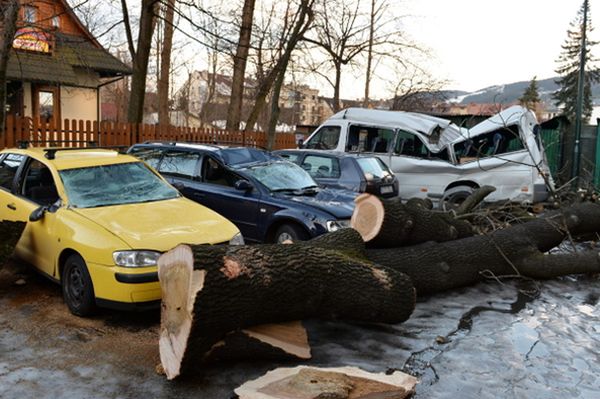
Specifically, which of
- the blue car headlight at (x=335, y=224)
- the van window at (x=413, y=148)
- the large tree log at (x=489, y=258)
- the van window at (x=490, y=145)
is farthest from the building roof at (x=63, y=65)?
the large tree log at (x=489, y=258)

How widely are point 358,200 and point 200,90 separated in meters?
59.3

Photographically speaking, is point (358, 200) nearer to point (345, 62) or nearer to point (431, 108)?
point (345, 62)

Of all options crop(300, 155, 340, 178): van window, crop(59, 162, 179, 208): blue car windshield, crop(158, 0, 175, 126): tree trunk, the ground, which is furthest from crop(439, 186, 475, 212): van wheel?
crop(158, 0, 175, 126): tree trunk

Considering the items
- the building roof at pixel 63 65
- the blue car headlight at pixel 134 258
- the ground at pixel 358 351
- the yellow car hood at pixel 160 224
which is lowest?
the ground at pixel 358 351

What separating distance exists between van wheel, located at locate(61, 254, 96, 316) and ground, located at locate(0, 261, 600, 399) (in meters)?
0.11

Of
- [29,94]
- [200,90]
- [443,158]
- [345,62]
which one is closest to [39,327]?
[443,158]

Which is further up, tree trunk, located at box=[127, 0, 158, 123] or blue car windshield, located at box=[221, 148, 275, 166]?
tree trunk, located at box=[127, 0, 158, 123]

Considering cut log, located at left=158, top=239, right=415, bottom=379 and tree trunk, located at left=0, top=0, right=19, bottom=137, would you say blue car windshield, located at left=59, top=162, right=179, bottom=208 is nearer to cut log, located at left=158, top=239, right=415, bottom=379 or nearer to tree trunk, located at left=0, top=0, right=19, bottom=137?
cut log, located at left=158, top=239, right=415, bottom=379

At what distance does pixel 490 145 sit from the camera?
13.1 m

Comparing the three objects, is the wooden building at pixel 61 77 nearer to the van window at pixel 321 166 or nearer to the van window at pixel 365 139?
the van window at pixel 365 139

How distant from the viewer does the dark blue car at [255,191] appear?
722 centimetres

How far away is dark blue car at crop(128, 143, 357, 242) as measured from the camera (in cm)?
722

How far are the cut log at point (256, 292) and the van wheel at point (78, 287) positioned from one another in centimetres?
135

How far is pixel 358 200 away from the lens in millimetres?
6500
